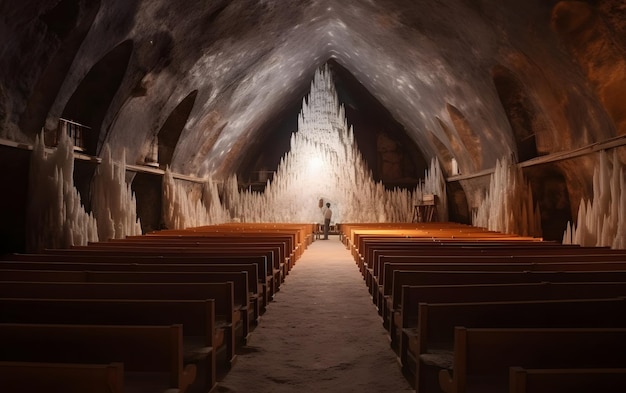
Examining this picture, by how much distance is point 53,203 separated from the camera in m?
7.68

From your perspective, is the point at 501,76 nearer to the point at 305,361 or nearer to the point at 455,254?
the point at 455,254

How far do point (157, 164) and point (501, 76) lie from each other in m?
9.30

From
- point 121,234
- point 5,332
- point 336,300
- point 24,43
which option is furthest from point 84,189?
point 5,332

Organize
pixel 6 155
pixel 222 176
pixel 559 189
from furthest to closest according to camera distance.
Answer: pixel 222 176 → pixel 559 189 → pixel 6 155

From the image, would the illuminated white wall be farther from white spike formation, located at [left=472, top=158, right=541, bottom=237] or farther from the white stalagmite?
the white stalagmite

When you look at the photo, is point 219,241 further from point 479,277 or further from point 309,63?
point 309,63

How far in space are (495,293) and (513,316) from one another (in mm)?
700

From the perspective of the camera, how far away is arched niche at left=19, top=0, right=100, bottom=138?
24.7 feet

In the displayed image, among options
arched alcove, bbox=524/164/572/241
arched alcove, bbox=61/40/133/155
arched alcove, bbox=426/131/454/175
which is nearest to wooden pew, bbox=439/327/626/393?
arched alcove, bbox=61/40/133/155

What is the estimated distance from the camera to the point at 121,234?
398 inches

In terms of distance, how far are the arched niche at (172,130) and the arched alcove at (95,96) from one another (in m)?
3.55

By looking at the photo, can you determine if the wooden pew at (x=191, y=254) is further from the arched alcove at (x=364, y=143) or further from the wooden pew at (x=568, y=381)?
the arched alcove at (x=364, y=143)

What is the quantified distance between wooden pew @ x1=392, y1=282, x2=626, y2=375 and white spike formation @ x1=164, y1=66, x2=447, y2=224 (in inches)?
618

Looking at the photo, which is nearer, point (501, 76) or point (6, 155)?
point (6, 155)
